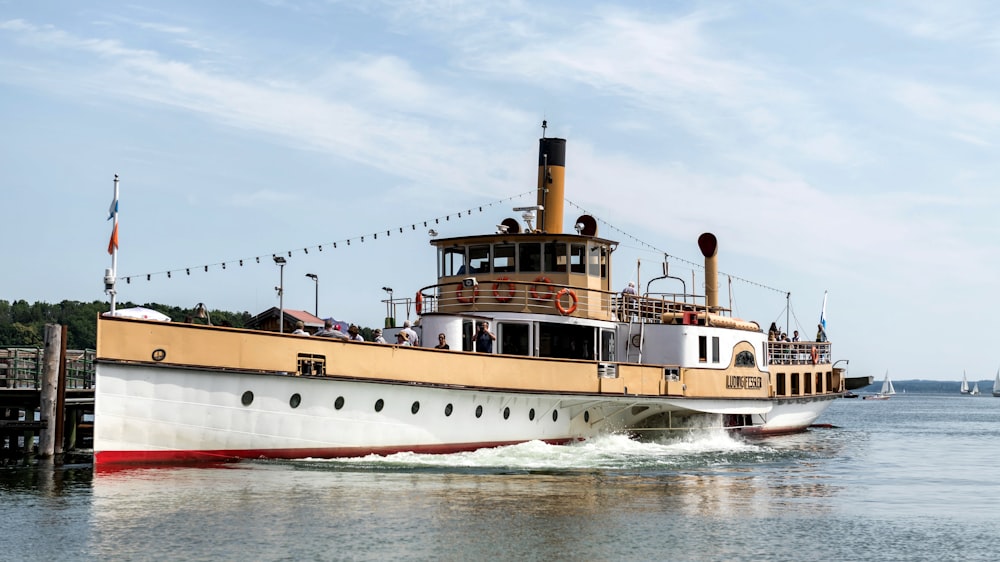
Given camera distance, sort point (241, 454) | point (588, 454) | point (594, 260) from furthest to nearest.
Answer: point (594, 260) < point (588, 454) < point (241, 454)

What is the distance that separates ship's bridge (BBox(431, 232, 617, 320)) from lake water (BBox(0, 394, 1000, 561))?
3768mm

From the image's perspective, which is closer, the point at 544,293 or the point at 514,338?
the point at 514,338

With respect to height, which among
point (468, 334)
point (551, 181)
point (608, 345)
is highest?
point (551, 181)

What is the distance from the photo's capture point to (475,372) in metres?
22.1

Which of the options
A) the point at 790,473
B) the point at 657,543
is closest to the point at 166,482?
the point at 657,543

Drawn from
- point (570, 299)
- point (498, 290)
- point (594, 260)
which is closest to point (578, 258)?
point (594, 260)

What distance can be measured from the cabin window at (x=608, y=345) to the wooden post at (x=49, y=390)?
12.4 metres

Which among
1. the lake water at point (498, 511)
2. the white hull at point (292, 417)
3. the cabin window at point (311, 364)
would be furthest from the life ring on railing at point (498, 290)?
the cabin window at point (311, 364)

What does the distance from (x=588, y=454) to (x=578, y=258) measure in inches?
197

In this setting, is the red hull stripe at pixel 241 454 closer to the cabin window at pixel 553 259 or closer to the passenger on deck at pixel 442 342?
the passenger on deck at pixel 442 342

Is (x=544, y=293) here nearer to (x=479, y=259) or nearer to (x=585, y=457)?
(x=479, y=259)

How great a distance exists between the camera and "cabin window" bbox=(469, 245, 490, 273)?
26.0 m

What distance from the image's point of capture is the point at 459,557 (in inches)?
493

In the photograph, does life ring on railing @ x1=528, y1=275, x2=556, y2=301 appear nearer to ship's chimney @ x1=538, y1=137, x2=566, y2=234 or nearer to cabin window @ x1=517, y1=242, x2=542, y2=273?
cabin window @ x1=517, y1=242, x2=542, y2=273
